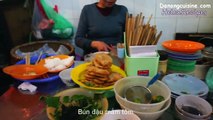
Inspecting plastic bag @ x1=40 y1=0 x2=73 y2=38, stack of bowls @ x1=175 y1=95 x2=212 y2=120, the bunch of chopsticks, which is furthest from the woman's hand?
stack of bowls @ x1=175 y1=95 x2=212 y2=120

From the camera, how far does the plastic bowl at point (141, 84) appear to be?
66 cm

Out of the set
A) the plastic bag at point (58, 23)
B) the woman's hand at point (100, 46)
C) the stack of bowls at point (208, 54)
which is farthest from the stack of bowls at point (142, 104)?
the plastic bag at point (58, 23)

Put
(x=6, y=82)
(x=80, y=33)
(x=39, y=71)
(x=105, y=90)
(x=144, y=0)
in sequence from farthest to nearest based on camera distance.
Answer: (x=144, y=0) → (x=80, y=33) → (x=6, y=82) → (x=39, y=71) → (x=105, y=90)

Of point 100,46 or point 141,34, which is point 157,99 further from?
point 100,46

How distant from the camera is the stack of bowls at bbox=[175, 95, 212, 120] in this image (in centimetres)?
68

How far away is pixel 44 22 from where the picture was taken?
1854 millimetres

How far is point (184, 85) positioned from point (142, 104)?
1.12 feet

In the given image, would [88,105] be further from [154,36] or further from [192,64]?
[192,64]

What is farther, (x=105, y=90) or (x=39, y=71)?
(x=39, y=71)

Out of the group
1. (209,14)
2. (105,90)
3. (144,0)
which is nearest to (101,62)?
(105,90)

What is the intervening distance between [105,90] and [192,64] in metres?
0.51

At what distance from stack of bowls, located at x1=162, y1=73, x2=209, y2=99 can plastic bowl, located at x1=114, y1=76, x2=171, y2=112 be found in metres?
0.09

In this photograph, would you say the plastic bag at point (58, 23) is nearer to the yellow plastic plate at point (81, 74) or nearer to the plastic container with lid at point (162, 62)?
the yellow plastic plate at point (81, 74)

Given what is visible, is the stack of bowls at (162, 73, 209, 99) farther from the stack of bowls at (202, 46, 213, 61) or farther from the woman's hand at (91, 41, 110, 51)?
the woman's hand at (91, 41, 110, 51)
